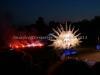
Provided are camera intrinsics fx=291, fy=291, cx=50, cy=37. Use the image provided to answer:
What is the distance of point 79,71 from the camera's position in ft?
22.6

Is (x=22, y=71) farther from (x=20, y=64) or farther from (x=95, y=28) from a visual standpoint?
(x=95, y=28)

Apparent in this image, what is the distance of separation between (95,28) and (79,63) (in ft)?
222

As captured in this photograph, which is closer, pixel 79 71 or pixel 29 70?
pixel 79 71

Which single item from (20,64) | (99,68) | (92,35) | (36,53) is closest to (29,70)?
(20,64)

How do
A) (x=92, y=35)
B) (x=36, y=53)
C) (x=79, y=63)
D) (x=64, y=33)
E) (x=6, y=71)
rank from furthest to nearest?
(x=92, y=35), (x=64, y=33), (x=36, y=53), (x=6, y=71), (x=79, y=63)

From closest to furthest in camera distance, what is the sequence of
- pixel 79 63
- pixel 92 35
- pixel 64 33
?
pixel 79 63
pixel 64 33
pixel 92 35

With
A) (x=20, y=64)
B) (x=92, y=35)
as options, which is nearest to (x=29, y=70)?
(x=20, y=64)

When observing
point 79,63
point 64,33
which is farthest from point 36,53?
point 79,63

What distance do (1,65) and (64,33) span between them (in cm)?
2308

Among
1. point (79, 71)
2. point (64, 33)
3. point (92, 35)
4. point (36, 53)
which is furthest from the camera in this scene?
point (92, 35)

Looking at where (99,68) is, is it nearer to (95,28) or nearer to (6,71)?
(6,71)

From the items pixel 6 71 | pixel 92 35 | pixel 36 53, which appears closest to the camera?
pixel 6 71

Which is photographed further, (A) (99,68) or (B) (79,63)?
(A) (99,68)

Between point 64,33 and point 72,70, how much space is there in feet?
81.3
